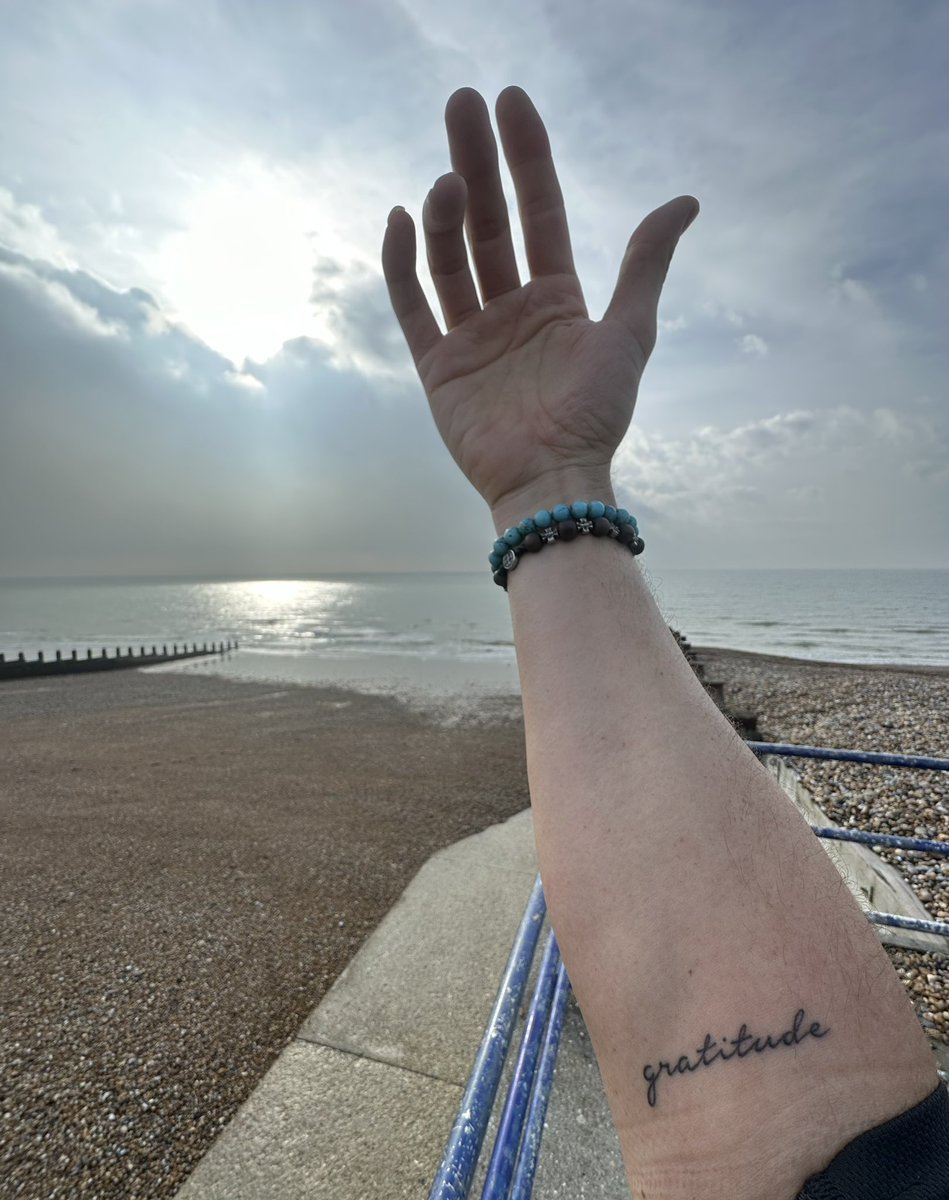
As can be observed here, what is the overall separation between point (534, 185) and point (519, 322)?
0.98ft

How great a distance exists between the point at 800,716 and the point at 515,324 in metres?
14.4

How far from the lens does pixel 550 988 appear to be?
1838mm

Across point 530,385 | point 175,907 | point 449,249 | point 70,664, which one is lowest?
point 175,907

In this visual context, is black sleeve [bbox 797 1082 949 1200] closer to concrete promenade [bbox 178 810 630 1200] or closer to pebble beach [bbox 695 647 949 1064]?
pebble beach [bbox 695 647 949 1064]

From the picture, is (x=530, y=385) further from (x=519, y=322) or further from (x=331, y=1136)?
(x=331, y=1136)

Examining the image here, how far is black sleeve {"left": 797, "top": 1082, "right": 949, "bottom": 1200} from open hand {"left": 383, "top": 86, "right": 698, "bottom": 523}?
888 millimetres

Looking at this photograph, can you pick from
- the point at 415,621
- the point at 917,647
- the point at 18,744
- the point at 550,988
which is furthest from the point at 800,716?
the point at 415,621

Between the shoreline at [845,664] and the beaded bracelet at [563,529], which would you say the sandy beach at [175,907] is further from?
the shoreline at [845,664]

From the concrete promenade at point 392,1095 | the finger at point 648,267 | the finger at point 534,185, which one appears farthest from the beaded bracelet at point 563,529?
the concrete promenade at point 392,1095

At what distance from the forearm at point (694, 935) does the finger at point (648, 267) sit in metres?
0.60

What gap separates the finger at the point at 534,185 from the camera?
4.00ft

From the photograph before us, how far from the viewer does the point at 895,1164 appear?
0.57 metres

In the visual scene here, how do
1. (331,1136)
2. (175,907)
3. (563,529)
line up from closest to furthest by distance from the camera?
(563,529)
(331,1136)
(175,907)

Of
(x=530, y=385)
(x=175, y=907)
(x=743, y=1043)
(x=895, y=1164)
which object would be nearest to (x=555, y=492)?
(x=530, y=385)
